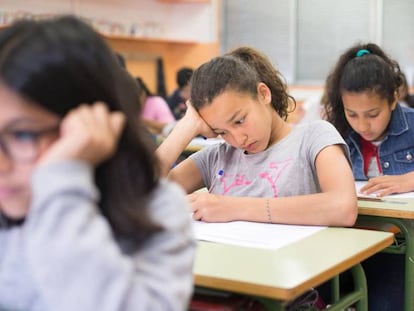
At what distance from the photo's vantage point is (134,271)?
2.85 feet

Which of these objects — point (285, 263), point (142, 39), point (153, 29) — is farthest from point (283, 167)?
point (153, 29)

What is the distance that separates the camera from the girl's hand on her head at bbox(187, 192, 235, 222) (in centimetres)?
169

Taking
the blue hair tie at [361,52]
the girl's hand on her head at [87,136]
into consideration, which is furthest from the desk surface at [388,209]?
the girl's hand on her head at [87,136]

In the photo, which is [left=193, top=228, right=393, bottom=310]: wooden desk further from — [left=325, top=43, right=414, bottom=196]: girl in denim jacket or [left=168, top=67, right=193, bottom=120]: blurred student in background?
[left=168, top=67, right=193, bottom=120]: blurred student in background

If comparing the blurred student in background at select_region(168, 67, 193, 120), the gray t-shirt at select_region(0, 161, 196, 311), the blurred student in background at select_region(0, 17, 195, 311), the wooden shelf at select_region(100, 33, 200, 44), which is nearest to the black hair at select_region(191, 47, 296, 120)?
the blurred student in background at select_region(0, 17, 195, 311)

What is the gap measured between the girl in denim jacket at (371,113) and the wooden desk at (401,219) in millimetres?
373

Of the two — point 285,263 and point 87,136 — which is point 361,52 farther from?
point 87,136

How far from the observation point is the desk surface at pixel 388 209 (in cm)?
181

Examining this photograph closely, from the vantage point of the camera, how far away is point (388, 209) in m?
1.83

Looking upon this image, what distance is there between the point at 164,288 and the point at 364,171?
170 cm

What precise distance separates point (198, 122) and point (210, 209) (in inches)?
13.2

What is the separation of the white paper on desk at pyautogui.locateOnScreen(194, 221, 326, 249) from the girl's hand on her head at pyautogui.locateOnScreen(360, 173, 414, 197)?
570 mm

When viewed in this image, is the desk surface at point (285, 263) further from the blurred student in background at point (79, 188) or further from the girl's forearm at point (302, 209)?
the blurred student in background at point (79, 188)

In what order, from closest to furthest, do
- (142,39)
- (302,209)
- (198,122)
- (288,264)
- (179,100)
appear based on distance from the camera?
(288,264) → (302,209) → (198,122) → (179,100) → (142,39)
